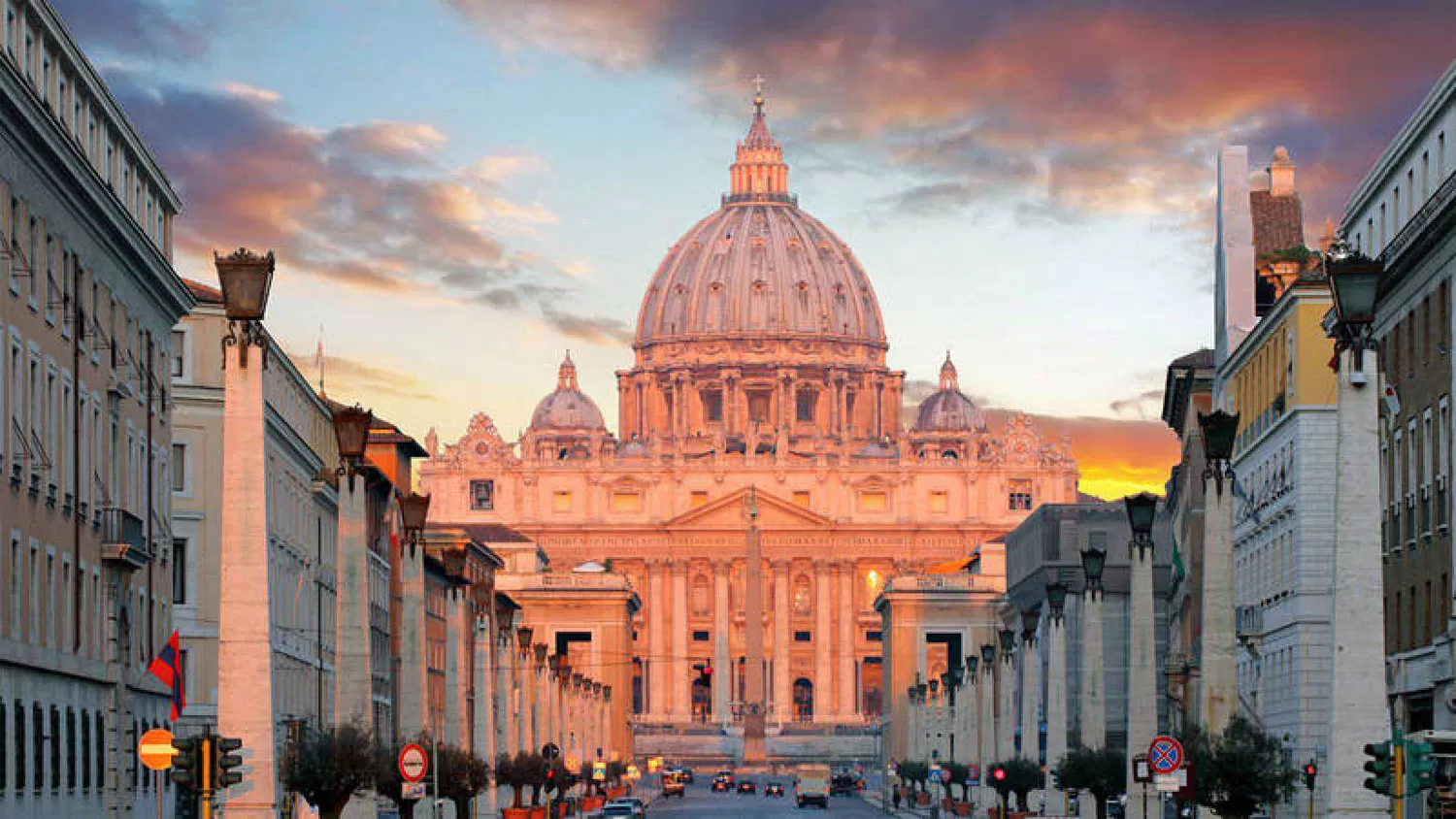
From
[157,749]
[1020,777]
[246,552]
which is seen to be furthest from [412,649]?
[1020,777]

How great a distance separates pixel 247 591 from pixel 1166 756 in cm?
1394

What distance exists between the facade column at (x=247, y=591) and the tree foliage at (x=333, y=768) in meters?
9.41

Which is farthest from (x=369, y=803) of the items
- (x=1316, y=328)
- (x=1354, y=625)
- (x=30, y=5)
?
(x=1316, y=328)

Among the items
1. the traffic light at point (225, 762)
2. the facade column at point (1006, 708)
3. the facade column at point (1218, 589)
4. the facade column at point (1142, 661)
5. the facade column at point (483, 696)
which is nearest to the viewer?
the traffic light at point (225, 762)

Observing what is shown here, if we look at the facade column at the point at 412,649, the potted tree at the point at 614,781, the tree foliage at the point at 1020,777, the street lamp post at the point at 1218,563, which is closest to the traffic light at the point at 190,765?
the street lamp post at the point at 1218,563

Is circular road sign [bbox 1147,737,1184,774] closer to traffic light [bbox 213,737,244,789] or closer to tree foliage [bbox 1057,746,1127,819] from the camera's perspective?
traffic light [bbox 213,737,244,789]

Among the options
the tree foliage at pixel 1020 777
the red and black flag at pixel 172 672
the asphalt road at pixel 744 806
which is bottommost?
the asphalt road at pixel 744 806

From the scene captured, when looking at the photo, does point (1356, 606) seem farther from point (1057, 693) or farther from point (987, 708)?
point (987, 708)

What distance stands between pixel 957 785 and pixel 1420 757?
9096 cm

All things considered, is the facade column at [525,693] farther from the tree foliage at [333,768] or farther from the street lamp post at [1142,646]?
the tree foliage at [333,768]

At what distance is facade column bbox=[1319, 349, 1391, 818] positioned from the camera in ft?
96.7

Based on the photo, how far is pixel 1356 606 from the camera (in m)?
29.5

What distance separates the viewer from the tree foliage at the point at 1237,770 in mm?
41719

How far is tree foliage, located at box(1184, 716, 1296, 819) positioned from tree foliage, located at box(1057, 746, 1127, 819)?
44.4 ft
